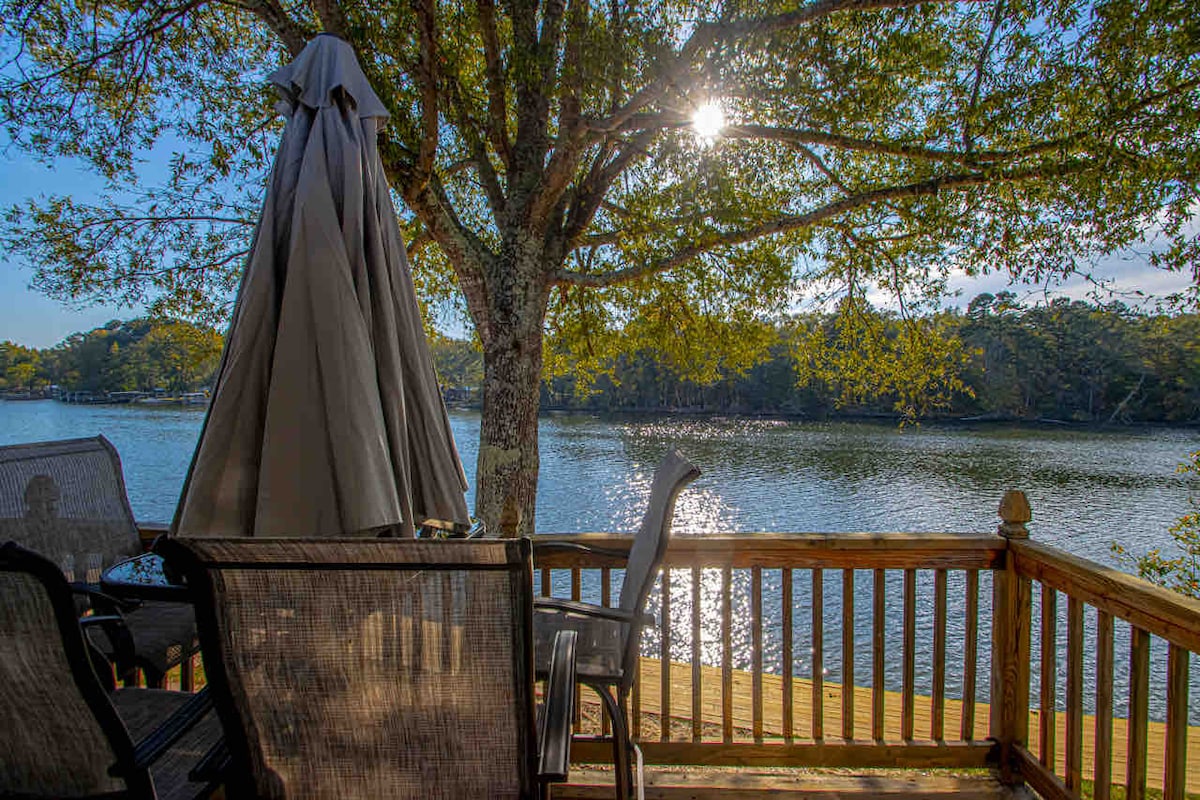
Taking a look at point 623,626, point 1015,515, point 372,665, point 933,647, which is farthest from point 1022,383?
point 372,665

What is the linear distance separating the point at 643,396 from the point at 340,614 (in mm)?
45540

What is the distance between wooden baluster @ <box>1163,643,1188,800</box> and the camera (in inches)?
64.0

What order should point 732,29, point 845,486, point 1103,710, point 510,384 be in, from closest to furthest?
1. point 1103,710
2. point 732,29
3. point 510,384
4. point 845,486

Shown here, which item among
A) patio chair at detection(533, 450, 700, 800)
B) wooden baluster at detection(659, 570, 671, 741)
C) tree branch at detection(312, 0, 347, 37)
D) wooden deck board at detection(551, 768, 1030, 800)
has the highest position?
tree branch at detection(312, 0, 347, 37)

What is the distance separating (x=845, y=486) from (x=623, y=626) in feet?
60.1

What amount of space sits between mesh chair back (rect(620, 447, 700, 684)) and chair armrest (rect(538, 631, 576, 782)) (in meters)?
0.30

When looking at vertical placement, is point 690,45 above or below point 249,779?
above

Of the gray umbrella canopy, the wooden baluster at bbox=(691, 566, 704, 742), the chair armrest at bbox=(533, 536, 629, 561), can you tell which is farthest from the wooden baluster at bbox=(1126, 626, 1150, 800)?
the gray umbrella canopy

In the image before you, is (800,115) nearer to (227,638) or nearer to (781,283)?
(781,283)

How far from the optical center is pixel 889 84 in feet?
14.6

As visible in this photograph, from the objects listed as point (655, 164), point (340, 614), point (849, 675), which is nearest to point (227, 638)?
point (340, 614)

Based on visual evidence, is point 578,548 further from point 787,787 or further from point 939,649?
point 939,649

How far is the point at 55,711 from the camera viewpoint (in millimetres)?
1109

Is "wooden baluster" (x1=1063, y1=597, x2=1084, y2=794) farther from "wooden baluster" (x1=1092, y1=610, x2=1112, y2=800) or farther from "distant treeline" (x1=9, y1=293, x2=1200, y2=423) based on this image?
"distant treeline" (x1=9, y1=293, x2=1200, y2=423)
